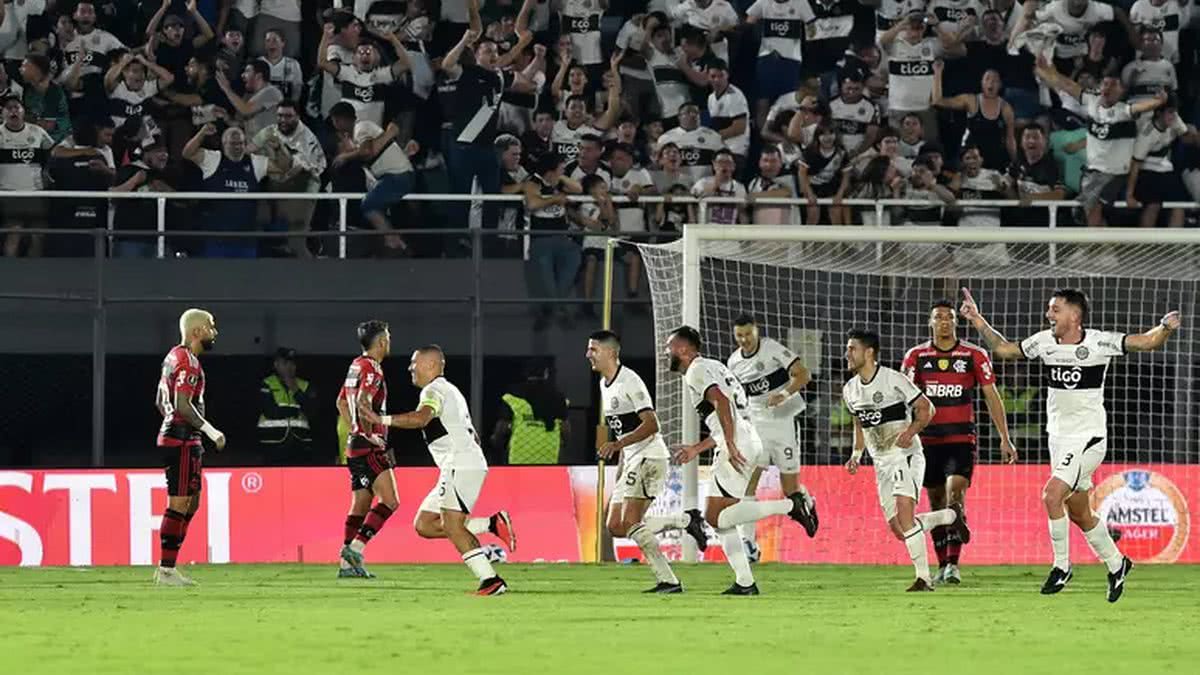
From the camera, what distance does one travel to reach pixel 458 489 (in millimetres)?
14758

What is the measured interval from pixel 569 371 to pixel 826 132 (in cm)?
391

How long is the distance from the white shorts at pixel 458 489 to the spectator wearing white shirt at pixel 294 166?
26.4ft

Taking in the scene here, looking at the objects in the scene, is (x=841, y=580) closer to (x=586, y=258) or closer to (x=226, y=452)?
(x=586, y=258)

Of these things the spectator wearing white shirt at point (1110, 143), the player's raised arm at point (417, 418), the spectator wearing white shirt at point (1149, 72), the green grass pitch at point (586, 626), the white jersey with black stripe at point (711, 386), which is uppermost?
the spectator wearing white shirt at point (1149, 72)

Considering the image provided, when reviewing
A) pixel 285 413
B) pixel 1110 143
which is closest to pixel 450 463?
pixel 285 413

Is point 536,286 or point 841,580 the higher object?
point 536,286

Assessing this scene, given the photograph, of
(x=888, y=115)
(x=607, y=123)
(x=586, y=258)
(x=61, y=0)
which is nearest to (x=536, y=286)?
(x=586, y=258)

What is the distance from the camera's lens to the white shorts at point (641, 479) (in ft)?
50.9

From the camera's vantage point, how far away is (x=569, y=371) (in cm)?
2177

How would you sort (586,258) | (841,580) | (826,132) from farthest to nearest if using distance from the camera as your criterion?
(826,132)
(586,258)
(841,580)

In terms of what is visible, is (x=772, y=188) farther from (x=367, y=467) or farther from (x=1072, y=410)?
(x=1072, y=410)

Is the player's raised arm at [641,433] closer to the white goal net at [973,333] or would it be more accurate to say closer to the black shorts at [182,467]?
the black shorts at [182,467]

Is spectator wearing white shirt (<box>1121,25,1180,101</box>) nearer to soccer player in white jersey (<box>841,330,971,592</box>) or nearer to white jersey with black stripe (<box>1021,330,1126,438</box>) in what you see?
soccer player in white jersey (<box>841,330,971,592</box>)

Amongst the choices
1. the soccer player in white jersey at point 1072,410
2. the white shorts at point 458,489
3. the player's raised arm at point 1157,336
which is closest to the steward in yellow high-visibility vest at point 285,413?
the white shorts at point 458,489
